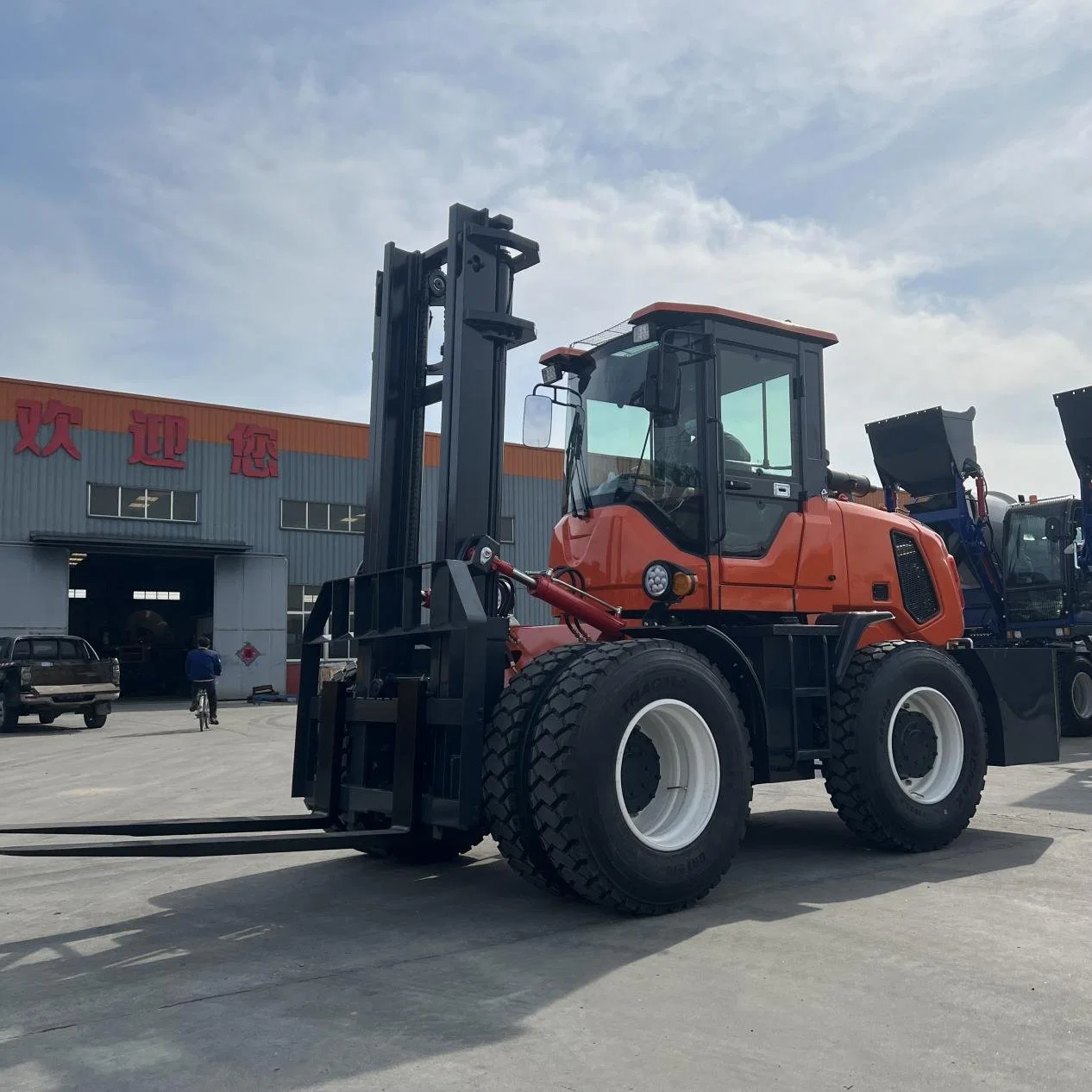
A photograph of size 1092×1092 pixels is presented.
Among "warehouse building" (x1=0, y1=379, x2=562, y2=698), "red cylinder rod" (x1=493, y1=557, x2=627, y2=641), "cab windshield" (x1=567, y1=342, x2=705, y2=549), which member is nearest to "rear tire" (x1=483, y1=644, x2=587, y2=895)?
"red cylinder rod" (x1=493, y1=557, x2=627, y2=641)

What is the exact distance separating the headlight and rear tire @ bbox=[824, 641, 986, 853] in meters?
1.49

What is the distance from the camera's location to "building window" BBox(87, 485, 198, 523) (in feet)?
94.0

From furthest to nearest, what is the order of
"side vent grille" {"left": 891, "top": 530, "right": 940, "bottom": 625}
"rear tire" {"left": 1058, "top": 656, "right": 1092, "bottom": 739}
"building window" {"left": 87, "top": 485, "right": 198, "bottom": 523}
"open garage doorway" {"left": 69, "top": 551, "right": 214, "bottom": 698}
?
"open garage doorway" {"left": 69, "top": 551, "right": 214, "bottom": 698}
"building window" {"left": 87, "top": 485, "right": 198, "bottom": 523}
"rear tire" {"left": 1058, "top": 656, "right": 1092, "bottom": 739}
"side vent grille" {"left": 891, "top": 530, "right": 940, "bottom": 625}

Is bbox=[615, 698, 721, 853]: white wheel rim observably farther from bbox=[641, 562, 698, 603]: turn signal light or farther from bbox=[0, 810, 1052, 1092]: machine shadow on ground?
bbox=[641, 562, 698, 603]: turn signal light

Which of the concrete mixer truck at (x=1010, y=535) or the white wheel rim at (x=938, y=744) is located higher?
the concrete mixer truck at (x=1010, y=535)

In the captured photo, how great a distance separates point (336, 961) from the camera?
15.0 ft

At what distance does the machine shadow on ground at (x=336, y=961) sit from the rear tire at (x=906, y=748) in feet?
0.76

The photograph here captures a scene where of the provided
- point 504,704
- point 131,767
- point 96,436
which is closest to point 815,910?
point 504,704

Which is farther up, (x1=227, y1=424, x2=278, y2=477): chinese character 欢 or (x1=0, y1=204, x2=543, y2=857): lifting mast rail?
(x1=227, y1=424, x2=278, y2=477): chinese character 欢

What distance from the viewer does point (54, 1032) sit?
3711 millimetres

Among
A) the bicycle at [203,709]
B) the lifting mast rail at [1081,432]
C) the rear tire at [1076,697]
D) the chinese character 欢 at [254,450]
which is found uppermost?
the chinese character 欢 at [254,450]

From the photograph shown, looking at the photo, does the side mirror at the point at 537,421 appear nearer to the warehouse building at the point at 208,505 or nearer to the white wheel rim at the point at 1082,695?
the white wheel rim at the point at 1082,695

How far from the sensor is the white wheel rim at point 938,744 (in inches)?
281

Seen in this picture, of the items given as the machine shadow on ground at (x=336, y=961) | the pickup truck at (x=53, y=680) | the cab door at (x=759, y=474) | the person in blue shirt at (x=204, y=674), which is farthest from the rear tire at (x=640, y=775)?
the pickup truck at (x=53, y=680)
